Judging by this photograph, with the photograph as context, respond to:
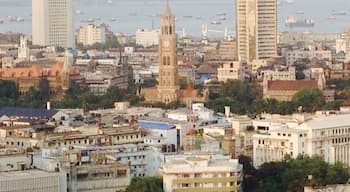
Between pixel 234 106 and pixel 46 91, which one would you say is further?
pixel 46 91

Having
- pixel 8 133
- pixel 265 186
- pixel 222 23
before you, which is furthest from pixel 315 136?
pixel 222 23

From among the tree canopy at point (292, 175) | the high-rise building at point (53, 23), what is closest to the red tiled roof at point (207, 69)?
the high-rise building at point (53, 23)

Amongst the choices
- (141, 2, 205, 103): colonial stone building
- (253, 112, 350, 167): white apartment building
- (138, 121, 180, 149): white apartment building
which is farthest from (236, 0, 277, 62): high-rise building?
(253, 112, 350, 167): white apartment building

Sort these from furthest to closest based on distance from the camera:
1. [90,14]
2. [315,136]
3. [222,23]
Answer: [90,14] < [222,23] < [315,136]

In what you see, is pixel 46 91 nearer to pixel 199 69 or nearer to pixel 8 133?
pixel 199 69

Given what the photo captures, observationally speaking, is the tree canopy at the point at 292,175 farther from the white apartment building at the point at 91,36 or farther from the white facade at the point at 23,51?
the white apartment building at the point at 91,36

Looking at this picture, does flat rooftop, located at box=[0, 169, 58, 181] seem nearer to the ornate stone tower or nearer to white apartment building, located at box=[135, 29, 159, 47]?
the ornate stone tower

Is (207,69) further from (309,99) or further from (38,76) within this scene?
(309,99)
